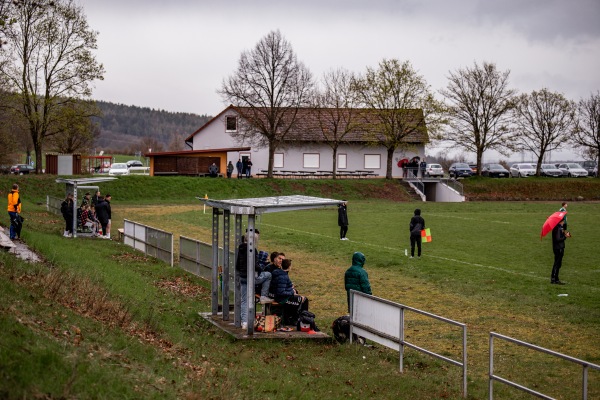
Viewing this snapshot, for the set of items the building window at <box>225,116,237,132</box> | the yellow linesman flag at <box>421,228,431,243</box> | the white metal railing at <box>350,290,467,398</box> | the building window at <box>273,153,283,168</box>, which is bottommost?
the white metal railing at <box>350,290,467,398</box>

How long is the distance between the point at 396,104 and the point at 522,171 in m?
17.3

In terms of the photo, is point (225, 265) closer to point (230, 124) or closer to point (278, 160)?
point (278, 160)

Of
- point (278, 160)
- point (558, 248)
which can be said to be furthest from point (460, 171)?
point (558, 248)

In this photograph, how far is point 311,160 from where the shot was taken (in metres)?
77.9

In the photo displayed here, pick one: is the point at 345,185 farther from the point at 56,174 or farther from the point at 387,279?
the point at 387,279

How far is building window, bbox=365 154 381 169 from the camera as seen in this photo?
255ft

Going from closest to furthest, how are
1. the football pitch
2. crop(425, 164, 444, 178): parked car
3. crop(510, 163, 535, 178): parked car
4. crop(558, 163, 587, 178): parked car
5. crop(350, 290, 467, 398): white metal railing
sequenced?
1. crop(350, 290, 467, 398): white metal railing
2. the football pitch
3. crop(425, 164, 444, 178): parked car
4. crop(558, 163, 587, 178): parked car
5. crop(510, 163, 535, 178): parked car

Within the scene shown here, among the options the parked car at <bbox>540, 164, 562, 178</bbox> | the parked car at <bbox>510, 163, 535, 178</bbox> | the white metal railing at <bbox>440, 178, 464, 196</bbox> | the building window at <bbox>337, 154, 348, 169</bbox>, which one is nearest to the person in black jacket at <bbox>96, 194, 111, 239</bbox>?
the white metal railing at <bbox>440, 178, 464, 196</bbox>

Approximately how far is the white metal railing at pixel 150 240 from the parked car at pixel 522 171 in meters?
56.3

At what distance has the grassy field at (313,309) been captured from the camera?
10109 millimetres


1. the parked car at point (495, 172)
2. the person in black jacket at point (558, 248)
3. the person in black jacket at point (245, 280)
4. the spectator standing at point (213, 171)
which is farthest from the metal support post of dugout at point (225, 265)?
the parked car at point (495, 172)

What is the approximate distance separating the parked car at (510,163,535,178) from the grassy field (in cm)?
4488

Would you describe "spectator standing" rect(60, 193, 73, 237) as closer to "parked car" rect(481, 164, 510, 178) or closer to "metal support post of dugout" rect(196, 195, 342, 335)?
"metal support post of dugout" rect(196, 195, 342, 335)

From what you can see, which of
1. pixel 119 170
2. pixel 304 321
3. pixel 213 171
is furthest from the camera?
pixel 119 170
